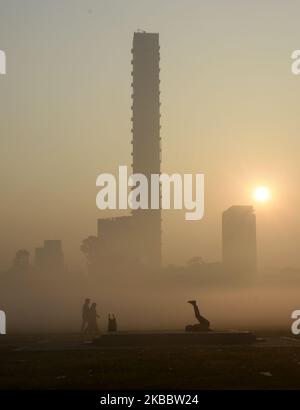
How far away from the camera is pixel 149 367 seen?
69.2 feet

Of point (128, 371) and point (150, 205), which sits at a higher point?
point (150, 205)

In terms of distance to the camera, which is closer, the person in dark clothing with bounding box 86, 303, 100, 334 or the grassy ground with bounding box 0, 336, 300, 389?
the grassy ground with bounding box 0, 336, 300, 389

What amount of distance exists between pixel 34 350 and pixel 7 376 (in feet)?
20.6

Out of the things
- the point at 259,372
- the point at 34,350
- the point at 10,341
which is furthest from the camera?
the point at 10,341

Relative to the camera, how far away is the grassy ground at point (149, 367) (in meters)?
18.2

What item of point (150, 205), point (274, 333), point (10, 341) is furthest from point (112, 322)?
point (150, 205)

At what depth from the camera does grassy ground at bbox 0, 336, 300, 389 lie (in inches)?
717

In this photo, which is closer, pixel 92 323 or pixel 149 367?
pixel 149 367

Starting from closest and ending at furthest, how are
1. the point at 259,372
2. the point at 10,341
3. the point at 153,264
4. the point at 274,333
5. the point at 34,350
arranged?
the point at 259,372 < the point at 34,350 < the point at 10,341 < the point at 274,333 < the point at 153,264

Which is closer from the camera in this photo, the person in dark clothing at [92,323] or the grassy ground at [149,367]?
the grassy ground at [149,367]

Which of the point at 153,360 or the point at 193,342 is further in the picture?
the point at 193,342

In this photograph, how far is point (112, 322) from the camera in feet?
103
